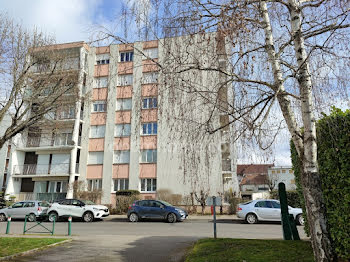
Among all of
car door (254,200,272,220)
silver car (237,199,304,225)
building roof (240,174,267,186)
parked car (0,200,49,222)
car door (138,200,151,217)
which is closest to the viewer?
silver car (237,199,304,225)

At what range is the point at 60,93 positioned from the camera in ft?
42.6

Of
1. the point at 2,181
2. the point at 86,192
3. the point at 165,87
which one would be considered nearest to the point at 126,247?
the point at 165,87

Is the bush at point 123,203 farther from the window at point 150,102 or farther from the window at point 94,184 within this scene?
the window at point 150,102

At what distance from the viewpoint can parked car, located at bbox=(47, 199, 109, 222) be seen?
1795cm

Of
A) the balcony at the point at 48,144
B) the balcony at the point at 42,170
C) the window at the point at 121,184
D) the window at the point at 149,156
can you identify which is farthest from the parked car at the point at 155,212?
the balcony at the point at 48,144

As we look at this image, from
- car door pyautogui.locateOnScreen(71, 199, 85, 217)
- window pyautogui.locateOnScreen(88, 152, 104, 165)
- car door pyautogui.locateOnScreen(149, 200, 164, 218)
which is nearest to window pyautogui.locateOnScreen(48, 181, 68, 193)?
window pyautogui.locateOnScreen(88, 152, 104, 165)

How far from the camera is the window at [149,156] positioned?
2680 centimetres

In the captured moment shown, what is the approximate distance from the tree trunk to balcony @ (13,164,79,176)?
27.3 m

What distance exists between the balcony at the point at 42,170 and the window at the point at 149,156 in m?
7.59

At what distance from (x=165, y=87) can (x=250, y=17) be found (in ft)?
6.21

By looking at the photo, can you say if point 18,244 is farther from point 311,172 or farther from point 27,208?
point 27,208

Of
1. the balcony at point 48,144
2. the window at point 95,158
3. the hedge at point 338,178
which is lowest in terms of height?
the hedge at point 338,178

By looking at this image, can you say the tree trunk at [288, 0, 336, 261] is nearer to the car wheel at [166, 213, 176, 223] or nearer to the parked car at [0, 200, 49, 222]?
the car wheel at [166, 213, 176, 223]

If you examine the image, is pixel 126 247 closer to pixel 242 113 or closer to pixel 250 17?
pixel 242 113
